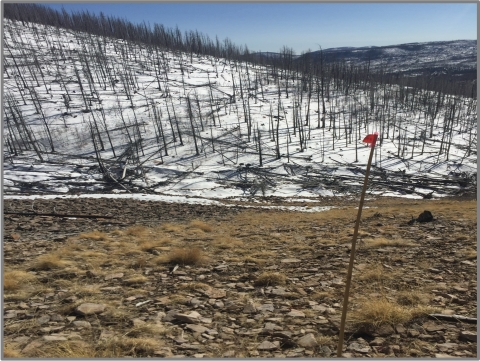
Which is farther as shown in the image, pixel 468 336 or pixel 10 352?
pixel 468 336

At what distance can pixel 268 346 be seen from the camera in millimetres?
3332

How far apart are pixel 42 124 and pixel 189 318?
59.6 m

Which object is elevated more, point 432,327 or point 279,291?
point 432,327

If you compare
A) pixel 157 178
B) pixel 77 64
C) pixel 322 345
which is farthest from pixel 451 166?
pixel 77 64

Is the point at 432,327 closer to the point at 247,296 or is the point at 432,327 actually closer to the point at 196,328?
the point at 247,296

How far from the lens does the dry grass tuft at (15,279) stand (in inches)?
187

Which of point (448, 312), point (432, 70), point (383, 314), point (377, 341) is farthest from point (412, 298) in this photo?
point (432, 70)

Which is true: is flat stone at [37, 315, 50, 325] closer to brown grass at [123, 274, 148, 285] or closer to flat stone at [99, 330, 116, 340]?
flat stone at [99, 330, 116, 340]

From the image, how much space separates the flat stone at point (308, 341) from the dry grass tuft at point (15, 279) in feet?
14.5

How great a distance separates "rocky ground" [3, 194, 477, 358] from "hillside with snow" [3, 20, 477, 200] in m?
15.4

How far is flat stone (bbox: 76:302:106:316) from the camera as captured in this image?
4.02 metres

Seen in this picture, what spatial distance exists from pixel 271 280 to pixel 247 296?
24.6 inches

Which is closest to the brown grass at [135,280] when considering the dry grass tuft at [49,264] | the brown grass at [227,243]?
the dry grass tuft at [49,264]

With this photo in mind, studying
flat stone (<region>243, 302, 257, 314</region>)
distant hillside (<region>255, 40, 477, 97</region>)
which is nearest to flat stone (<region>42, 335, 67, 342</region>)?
flat stone (<region>243, 302, 257, 314</region>)
